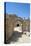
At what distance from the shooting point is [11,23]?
142 cm

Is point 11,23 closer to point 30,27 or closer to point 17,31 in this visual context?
point 17,31

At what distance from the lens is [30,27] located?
4.84 feet

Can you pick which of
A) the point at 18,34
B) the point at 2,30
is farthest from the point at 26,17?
the point at 2,30

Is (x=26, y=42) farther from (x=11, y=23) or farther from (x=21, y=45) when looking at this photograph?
(x=11, y=23)

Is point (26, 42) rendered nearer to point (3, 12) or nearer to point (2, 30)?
point (2, 30)

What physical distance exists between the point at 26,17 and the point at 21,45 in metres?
0.40

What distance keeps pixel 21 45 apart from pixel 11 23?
34 centimetres

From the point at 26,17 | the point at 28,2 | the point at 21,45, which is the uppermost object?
the point at 28,2

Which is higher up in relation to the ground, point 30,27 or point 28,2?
point 28,2

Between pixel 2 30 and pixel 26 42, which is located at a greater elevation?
pixel 2 30

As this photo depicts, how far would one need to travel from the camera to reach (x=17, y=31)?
143cm

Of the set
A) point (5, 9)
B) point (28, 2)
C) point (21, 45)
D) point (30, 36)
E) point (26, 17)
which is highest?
point (28, 2)

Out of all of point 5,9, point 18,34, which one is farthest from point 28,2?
point 18,34

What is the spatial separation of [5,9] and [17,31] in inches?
13.6
